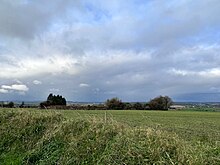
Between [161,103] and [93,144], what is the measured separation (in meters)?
71.3

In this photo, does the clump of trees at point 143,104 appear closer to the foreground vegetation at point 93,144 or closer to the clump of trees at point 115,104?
the clump of trees at point 115,104

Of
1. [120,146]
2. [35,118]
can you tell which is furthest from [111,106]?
[120,146]

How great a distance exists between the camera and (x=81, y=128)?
30.2 ft

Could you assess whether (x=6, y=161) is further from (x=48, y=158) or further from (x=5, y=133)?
(x=5, y=133)

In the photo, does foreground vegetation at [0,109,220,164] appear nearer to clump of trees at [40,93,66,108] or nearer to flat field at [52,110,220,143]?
flat field at [52,110,220,143]

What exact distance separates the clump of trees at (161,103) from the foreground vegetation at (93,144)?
64991 millimetres

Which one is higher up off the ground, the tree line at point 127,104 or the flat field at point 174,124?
the tree line at point 127,104

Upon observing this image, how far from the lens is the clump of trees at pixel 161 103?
75562 millimetres

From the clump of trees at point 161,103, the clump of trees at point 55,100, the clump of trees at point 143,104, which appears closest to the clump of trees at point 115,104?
the clump of trees at point 143,104

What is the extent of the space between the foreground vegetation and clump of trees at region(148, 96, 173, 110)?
213ft

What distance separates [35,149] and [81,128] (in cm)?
155

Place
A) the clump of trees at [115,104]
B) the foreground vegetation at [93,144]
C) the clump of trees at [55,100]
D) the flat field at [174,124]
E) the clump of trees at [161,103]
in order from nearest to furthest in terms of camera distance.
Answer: the foreground vegetation at [93,144], the flat field at [174,124], the clump of trees at [55,100], the clump of trees at [115,104], the clump of trees at [161,103]

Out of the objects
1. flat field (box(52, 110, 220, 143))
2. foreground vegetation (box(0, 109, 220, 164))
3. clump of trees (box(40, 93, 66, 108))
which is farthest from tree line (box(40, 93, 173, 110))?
foreground vegetation (box(0, 109, 220, 164))

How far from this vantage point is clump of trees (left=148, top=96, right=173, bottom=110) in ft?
248
